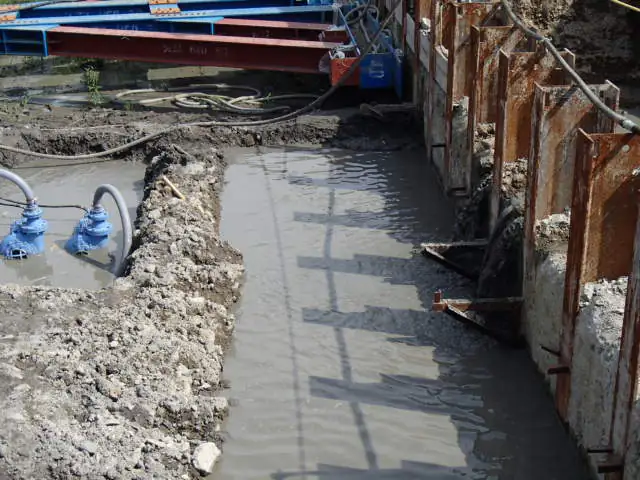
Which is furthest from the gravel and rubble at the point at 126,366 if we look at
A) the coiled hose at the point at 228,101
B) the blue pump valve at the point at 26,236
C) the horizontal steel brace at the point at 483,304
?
the coiled hose at the point at 228,101

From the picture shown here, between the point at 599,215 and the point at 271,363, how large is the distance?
297 cm

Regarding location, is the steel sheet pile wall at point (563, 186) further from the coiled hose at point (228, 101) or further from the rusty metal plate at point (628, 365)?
the coiled hose at point (228, 101)

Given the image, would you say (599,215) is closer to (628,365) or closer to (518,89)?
(628,365)

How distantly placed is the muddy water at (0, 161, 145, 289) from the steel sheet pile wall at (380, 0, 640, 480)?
3.81 metres

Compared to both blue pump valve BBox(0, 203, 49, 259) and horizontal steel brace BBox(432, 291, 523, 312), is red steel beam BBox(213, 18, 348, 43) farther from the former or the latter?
horizontal steel brace BBox(432, 291, 523, 312)

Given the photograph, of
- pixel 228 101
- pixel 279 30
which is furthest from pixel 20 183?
pixel 279 30

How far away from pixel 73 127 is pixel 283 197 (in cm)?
403

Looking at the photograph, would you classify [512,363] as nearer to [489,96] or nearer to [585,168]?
[585,168]

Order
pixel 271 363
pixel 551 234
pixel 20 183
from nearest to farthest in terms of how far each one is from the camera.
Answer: pixel 551 234, pixel 271 363, pixel 20 183

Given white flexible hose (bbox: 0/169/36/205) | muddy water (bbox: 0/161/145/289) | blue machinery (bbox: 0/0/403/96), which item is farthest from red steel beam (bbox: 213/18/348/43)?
white flexible hose (bbox: 0/169/36/205)

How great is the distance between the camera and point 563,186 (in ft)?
22.8

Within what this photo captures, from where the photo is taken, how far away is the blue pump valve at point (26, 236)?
29.6 feet

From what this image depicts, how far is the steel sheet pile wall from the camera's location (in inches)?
201

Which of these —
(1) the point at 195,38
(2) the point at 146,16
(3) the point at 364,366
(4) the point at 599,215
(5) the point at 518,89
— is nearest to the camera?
(4) the point at 599,215
